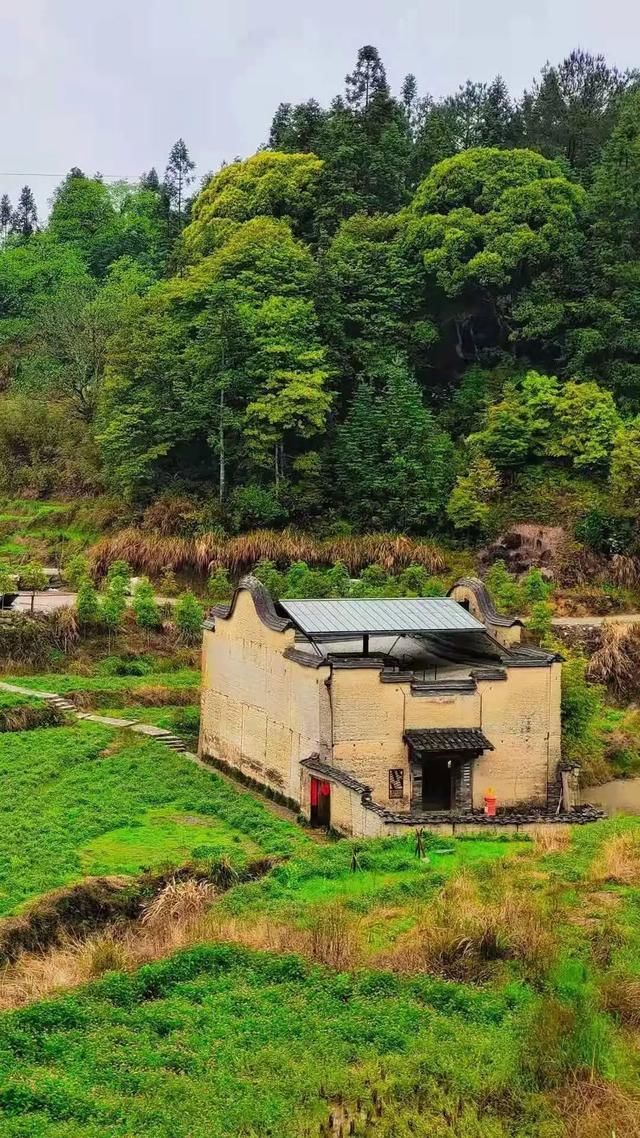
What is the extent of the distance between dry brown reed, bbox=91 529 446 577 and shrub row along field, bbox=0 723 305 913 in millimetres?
12765

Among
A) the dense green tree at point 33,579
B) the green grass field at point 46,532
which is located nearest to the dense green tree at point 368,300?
the green grass field at point 46,532

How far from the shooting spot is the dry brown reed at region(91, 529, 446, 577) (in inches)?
1517

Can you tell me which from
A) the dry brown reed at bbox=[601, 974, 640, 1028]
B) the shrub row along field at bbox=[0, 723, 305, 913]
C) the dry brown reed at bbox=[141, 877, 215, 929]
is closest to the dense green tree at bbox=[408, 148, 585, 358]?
the shrub row along field at bbox=[0, 723, 305, 913]

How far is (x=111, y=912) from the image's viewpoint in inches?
623

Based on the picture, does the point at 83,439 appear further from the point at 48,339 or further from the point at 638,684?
the point at 638,684

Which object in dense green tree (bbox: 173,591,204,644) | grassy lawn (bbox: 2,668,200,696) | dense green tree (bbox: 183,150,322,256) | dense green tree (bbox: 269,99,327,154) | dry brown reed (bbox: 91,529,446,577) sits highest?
dense green tree (bbox: 269,99,327,154)

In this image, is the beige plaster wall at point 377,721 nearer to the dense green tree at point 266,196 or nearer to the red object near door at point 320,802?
the red object near door at point 320,802

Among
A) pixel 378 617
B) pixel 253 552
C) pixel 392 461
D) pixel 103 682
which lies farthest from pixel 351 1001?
pixel 392 461

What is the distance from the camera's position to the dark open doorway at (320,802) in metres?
20.7

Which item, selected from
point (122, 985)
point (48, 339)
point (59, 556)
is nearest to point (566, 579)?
point (59, 556)

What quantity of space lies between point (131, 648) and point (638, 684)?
593 inches

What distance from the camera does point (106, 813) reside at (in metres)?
20.4

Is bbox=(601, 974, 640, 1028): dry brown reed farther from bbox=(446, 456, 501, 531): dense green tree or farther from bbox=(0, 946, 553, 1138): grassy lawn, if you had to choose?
bbox=(446, 456, 501, 531): dense green tree

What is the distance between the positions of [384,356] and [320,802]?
26.0m
